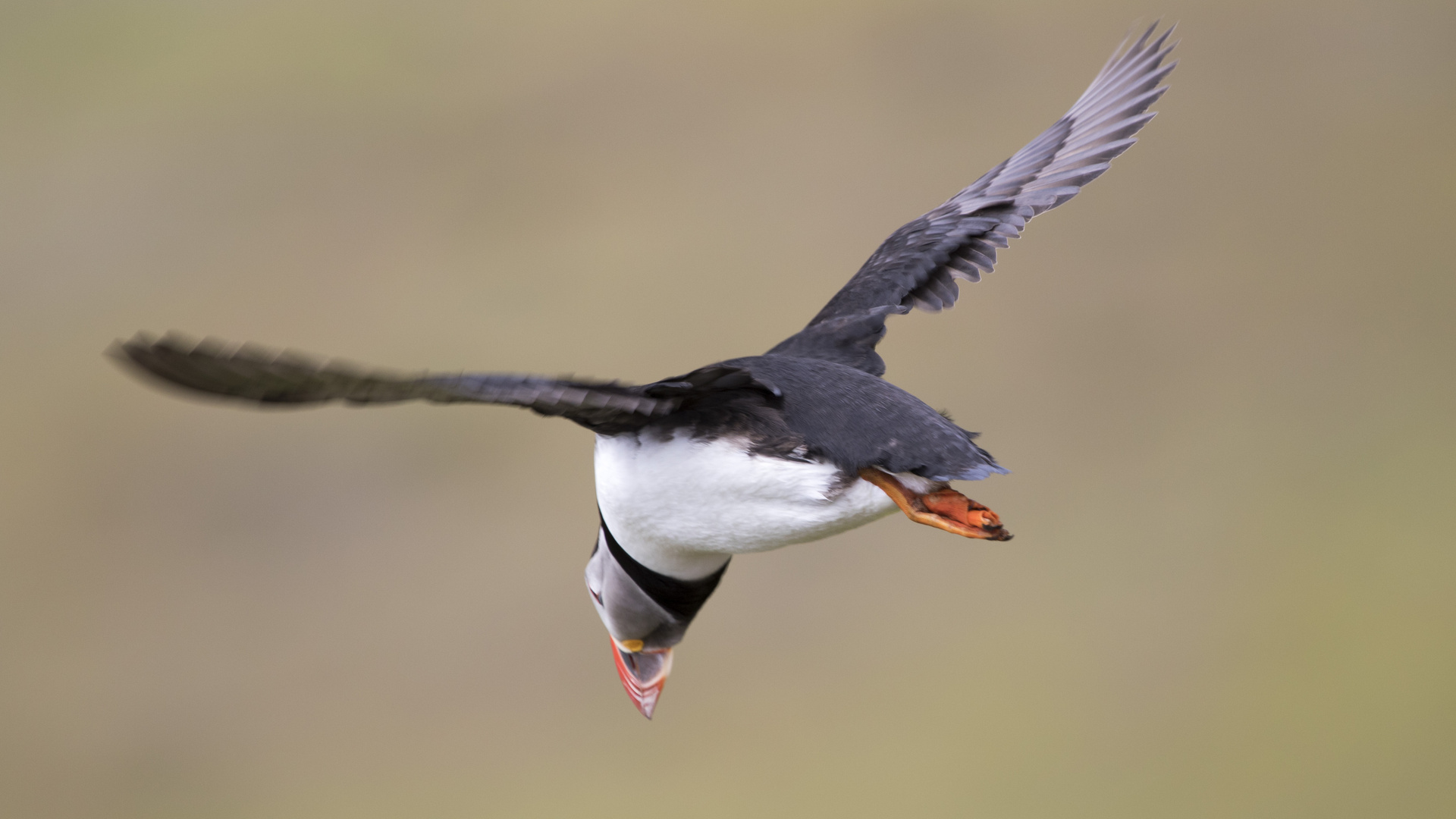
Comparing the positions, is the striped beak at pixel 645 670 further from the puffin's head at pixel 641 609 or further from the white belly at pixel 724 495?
the white belly at pixel 724 495

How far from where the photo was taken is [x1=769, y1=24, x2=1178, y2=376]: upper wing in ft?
7.29

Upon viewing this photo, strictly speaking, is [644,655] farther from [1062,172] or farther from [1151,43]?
[1151,43]

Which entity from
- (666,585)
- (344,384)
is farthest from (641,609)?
(344,384)

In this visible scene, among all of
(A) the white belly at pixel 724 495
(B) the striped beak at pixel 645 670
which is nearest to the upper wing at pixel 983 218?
(A) the white belly at pixel 724 495

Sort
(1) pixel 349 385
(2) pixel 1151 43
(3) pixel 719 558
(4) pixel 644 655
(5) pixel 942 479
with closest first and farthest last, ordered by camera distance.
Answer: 1. (1) pixel 349 385
2. (5) pixel 942 479
3. (3) pixel 719 558
4. (4) pixel 644 655
5. (2) pixel 1151 43

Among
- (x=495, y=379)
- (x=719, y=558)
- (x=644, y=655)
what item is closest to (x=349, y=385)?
(x=495, y=379)

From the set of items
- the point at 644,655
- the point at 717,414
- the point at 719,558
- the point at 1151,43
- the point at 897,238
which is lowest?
the point at 644,655

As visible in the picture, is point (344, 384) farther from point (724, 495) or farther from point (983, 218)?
point (983, 218)

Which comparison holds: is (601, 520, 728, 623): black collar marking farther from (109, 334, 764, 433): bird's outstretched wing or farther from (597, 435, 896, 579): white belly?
(109, 334, 764, 433): bird's outstretched wing

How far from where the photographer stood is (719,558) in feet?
6.71

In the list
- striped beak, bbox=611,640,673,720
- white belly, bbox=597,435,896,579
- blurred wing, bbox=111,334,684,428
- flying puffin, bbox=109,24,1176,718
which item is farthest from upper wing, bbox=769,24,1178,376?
blurred wing, bbox=111,334,684,428

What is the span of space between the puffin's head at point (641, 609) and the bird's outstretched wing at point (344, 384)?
430 millimetres

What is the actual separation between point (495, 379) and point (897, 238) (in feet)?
4.19

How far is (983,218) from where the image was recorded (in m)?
2.45
